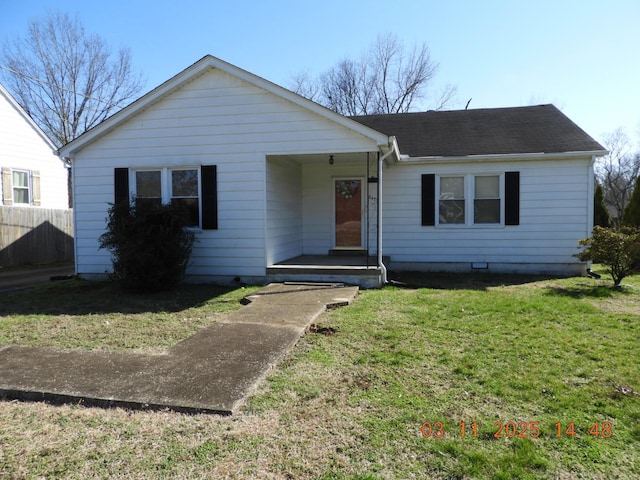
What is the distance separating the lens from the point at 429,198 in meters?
10.5

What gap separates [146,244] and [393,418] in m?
6.03

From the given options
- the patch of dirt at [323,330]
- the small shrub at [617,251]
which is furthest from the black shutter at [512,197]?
the patch of dirt at [323,330]

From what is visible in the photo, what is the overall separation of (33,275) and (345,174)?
8666mm

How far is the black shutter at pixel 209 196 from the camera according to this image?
8.87 metres

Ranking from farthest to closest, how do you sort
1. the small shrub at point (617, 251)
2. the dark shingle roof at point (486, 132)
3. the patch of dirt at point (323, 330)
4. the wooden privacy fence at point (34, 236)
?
the wooden privacy fence at point (34, 236) → the dark shingle roof at point (486, 132) → the small shrub at point (617, 251) → the patch of dirt at point (323, 330)

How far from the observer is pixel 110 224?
8109 millimetres

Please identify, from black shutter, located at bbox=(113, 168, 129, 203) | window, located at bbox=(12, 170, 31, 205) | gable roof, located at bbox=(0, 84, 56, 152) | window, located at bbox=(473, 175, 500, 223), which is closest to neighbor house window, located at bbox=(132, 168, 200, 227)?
black shutter, located at bbox=(113, 168, 129, 203)

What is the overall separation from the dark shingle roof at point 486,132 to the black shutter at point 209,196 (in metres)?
4.62

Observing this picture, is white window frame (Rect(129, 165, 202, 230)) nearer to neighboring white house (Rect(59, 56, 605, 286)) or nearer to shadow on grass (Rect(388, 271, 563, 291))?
neighboring white house (Rect(59, 56, 605, 286))

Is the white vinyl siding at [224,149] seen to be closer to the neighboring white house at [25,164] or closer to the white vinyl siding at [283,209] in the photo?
the white vinyl siding at [283,209]

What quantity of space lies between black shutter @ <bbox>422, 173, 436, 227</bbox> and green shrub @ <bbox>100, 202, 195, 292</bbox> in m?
5.49

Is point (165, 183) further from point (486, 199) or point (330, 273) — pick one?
→ point (486, 199)

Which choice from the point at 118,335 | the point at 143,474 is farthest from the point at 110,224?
the point at 143,474

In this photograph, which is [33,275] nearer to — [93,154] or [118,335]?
[93,154]
